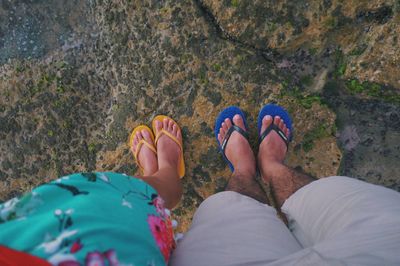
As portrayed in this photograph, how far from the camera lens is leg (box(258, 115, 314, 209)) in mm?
1859

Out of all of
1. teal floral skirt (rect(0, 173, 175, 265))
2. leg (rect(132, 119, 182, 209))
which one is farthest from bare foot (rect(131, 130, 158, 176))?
teal floral skirt (rect(0, 173, 175, 265))

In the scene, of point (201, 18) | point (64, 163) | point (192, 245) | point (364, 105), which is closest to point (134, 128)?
point (64, 163)

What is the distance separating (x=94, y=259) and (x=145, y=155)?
129 centimetres

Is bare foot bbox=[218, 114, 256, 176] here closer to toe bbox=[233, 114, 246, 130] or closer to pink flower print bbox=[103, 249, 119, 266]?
toe bbox=[233, 114, 246, 130]

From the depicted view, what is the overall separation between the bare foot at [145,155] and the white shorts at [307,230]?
2.37ft

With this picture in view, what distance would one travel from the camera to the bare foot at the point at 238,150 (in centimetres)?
210

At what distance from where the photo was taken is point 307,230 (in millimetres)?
1436

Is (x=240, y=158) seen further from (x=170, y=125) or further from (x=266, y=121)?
(x=170, y=125)

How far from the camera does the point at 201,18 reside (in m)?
2.12

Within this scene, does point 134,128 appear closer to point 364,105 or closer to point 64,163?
point 64,163

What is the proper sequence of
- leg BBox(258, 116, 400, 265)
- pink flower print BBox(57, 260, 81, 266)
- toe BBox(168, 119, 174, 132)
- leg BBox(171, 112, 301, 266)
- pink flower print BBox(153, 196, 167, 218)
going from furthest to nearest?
toe BBox(168, 119, 174, 132) → pink flower print BBox(153, 196, 167, 218) → leg BBox(171, 112, 301, 266) → leg BBox(258, 116, 400, 265) → pink flower print BBox(57, 260, 81, 266)

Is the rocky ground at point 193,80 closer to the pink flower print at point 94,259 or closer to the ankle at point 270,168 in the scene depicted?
the ankle at point 270,168

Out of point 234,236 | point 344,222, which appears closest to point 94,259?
point 234,236

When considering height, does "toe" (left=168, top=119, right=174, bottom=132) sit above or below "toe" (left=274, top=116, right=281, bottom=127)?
above
